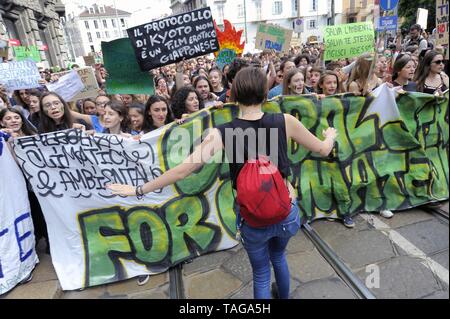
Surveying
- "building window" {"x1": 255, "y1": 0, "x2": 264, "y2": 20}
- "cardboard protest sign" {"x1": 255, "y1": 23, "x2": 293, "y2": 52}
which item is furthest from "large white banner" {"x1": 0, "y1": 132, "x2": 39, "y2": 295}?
"building window" {"x1": 255, "y1": 0, "x2": 264, "y2": 20}

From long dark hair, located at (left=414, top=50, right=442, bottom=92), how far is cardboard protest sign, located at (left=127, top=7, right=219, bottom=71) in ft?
8.93

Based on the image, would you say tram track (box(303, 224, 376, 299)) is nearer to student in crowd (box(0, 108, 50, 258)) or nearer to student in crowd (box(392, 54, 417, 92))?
student in crowd (box(392, 54, 417, 92))

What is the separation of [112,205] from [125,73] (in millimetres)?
1587

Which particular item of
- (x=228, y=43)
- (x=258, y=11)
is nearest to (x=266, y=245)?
(x=228, y=43)

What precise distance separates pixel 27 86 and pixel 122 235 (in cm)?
328

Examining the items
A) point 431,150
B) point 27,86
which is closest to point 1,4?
point 27,86

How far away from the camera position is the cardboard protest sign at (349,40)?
4934 mm

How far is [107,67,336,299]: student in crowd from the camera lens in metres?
1.65

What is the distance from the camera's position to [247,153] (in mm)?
1690

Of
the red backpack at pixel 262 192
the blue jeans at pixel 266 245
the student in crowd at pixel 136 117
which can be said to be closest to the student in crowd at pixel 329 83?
the student in crowd at pixel 136 117

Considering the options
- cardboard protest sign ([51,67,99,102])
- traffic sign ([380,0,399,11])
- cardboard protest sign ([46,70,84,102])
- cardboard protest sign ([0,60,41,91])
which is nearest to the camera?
cardboard protest sign ([46,70,84,102])

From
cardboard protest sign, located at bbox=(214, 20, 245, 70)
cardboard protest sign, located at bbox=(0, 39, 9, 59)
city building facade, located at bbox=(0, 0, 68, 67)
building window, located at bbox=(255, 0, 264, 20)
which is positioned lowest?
cardboard protest sign, located at bbox=(214, 20, 245, 70)

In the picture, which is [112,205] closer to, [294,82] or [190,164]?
[190,164]

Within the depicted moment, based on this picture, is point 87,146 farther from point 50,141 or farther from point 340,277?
point 340,277
